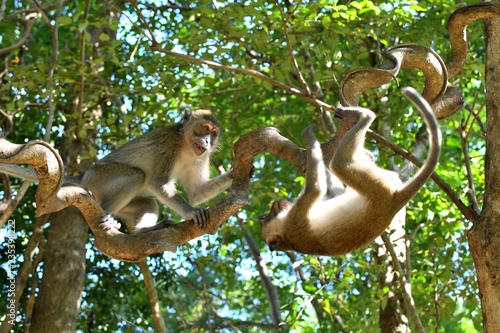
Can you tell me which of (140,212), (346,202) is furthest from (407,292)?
(346,202)

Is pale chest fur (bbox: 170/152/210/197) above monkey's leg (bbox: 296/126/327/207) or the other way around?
above

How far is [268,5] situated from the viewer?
33.7 ft

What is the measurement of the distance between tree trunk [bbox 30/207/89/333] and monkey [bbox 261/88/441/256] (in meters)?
5.48

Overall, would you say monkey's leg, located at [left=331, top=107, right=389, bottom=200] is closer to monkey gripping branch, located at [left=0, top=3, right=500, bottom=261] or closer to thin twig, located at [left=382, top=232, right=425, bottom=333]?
monkey gripping branch, located at [left=0, top=3, right=500, bottom=261]

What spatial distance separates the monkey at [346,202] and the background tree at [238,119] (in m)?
2.56

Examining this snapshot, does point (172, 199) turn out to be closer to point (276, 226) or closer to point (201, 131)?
point (201, 131)

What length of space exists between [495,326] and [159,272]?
7.45m

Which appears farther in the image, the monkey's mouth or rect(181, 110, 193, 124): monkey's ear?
rect(181, 110, 193, 124): monkey's ear

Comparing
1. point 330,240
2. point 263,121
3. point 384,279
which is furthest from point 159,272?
point 330,240

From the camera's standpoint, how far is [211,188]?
7266 mm

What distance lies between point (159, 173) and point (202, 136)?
0.60 meters

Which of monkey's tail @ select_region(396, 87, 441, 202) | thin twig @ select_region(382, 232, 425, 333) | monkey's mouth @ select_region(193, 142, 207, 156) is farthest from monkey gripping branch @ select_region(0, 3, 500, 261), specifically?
thin twig @ select_region(382, 232, 425, 333)

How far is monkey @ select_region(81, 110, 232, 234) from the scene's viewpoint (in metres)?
6.94

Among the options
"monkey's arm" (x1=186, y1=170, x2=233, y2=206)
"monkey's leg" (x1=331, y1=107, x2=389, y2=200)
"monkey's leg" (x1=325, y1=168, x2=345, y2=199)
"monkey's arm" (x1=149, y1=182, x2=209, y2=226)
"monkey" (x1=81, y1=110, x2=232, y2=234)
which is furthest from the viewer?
"monkey's arm" (x1=186, y1=170, x2=233, y2=206)
